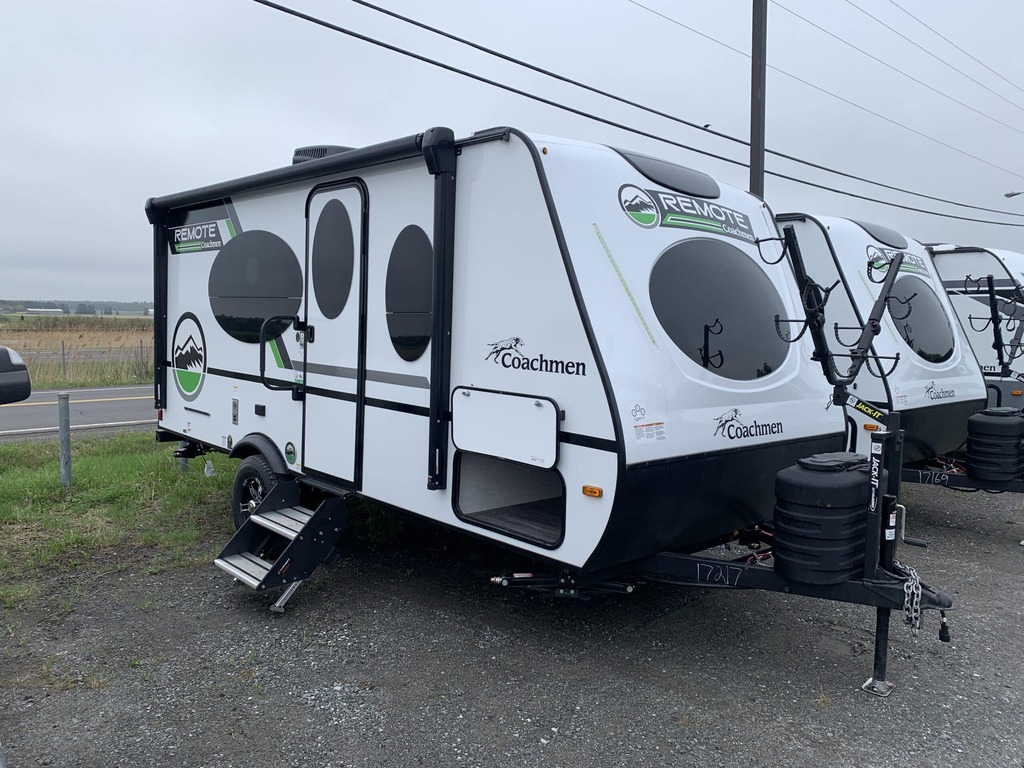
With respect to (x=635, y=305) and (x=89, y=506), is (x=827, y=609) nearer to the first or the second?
(x=635, y=305)

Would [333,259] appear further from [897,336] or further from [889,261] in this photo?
[889,261]

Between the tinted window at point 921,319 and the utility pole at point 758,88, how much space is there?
5.02 metres

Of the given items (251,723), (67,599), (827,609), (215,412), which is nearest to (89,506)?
(215,412)

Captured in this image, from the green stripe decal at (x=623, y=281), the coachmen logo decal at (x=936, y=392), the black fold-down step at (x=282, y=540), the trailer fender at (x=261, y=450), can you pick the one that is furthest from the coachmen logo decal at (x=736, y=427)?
the coachmen logo decal at (x=936, y=392)

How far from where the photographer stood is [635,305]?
12.1 ft

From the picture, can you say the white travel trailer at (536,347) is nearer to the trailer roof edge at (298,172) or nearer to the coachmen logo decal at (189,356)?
the trailer roof edge at (298,172)


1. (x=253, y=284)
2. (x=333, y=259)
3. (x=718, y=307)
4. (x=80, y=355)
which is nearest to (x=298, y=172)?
(x=333, y=259)

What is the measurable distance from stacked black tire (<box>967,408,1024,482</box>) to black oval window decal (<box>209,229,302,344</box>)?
5323 mm

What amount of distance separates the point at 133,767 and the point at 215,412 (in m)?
3.47

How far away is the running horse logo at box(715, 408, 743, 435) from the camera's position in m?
3.89

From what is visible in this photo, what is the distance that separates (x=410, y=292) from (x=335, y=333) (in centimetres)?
80

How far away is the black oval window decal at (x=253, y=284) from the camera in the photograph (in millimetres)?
5387

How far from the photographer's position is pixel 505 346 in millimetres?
3885

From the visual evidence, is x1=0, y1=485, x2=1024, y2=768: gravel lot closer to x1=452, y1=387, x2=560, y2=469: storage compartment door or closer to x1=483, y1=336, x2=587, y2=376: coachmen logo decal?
→ x1=452, y1=387, x2=560, y2=469: storage compartment door
